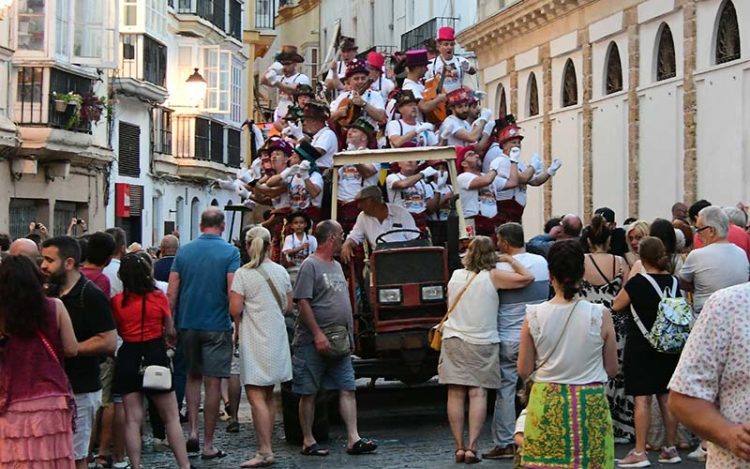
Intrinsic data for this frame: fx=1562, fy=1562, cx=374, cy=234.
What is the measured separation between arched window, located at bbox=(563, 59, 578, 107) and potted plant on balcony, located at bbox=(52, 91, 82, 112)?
33.1 ft

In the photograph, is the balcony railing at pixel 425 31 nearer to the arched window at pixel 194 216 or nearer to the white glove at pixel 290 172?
the arched window at pixel 194 216

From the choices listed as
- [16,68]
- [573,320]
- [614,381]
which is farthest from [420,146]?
[16,68]

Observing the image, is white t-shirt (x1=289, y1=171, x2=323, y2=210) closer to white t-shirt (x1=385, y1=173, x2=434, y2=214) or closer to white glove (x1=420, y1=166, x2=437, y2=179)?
white t-shirt (x1=385, y1=173, x2=434, y2=214)

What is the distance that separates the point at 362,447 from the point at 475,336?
4.32 feet

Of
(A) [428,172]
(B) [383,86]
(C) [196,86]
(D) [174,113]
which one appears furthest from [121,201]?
(A) [428,172]

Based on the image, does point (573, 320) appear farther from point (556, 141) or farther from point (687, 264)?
point (556, 141)

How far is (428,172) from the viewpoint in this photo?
14336 millimetres

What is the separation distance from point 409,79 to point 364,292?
3371 millimetres

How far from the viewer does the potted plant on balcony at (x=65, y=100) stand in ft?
103

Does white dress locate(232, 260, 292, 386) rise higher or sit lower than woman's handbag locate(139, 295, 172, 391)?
higher

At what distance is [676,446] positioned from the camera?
1203 centimetres

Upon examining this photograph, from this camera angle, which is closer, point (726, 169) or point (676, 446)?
point (676, 446)

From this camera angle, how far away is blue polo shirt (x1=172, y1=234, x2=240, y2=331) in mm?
11883

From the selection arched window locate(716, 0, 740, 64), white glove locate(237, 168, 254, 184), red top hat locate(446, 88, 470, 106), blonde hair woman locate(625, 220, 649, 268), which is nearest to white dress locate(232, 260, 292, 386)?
blonde hair woman locate(625, 220, 649, 268)
